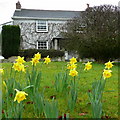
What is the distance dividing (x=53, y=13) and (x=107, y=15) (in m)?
11.6

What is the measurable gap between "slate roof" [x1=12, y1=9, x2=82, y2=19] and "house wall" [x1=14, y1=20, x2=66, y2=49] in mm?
630

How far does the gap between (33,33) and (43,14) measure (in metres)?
2.71

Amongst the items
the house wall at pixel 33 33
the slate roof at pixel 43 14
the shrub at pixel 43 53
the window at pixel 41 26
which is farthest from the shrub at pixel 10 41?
the window at pixel 41 26

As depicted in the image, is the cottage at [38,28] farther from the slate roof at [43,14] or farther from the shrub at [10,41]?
the shrub at [10,41]

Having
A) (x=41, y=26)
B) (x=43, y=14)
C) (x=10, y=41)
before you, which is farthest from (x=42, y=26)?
(x=10, y=41)

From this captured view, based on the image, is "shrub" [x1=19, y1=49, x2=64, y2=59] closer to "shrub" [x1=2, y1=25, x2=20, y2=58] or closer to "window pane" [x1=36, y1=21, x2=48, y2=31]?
"shrub" [x1=2, y1=25, x2=20, y2=58]

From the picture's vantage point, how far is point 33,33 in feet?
69.2

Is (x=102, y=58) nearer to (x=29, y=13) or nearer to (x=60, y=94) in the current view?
(x=60, y=94)

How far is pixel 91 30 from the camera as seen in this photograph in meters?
12.0

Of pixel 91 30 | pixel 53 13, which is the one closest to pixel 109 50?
pixel 91 30

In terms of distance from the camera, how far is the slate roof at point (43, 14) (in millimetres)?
20984

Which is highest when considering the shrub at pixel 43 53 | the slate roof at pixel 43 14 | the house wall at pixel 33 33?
the slate roof at pixel 43 14

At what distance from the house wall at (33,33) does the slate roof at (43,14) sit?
63 centimetres

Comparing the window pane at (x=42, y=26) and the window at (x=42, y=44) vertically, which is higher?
the window pane at (x=42, y=26)
